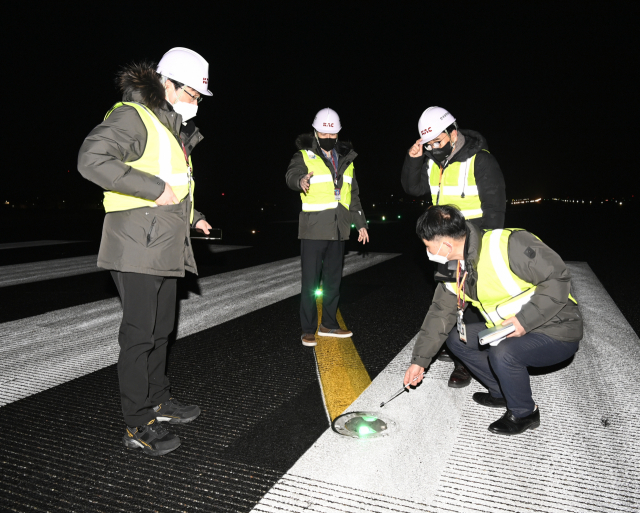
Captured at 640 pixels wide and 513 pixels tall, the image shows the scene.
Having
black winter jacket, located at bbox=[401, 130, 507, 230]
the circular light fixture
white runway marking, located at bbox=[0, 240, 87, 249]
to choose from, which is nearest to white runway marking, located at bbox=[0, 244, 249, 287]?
white runway marking, located at bbox=[0, 240, 87, 249]

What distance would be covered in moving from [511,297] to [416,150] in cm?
159

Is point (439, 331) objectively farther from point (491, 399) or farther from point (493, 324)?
point (491, 399)

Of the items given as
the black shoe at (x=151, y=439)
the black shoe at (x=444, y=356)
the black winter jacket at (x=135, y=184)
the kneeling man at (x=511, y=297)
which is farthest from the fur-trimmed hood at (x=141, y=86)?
the black shoe at (x=444, y=356)

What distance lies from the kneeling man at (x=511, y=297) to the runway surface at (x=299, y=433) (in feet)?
0.99

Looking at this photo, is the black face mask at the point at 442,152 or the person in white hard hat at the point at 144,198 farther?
the black face mask at the point at 442,152

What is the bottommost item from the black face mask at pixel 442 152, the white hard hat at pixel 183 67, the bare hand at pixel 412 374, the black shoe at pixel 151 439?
the black shoe at pixel 151 439

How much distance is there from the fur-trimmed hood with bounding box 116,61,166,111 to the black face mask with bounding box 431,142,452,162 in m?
2.15

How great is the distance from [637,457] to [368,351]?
2178mm

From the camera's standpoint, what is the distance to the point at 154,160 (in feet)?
8.57

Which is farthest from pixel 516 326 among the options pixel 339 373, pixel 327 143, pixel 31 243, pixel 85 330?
pixel 31 243

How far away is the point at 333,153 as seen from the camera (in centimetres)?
467

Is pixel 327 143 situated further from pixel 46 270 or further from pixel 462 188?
pixel 46 270

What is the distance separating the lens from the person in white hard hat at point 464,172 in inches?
144

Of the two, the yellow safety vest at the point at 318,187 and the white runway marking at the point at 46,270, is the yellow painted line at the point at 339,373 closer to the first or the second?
the yellow safety vest at the point at 318,187
